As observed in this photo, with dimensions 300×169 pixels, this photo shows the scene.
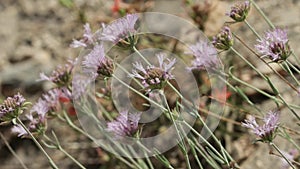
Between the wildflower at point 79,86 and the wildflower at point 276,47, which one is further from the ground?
the wildflower at point 79,86

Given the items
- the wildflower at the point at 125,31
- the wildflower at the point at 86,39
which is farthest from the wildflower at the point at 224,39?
the wildflower at the point at 86,39

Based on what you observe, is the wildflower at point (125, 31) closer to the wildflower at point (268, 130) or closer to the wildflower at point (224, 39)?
the wildflower at point (224, 39)

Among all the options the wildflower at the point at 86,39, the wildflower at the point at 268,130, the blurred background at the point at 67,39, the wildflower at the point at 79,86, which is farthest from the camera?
the blurred background at the point at 67,39

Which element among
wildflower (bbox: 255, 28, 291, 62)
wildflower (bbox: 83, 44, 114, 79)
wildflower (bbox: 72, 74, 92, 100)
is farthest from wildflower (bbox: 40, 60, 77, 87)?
wildflower (bbox: 255, 28, 291, 62)

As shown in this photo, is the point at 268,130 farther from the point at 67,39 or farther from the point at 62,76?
the point at 67,39

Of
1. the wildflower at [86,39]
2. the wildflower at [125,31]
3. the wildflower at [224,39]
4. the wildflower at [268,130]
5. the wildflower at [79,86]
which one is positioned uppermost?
the wildflower at [86,39]

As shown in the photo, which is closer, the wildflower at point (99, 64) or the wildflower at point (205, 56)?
the wildflower at point (99, 64)
